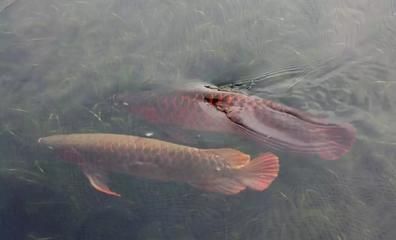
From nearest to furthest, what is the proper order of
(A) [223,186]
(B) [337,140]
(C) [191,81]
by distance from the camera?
1. (A) [223,186]
2. (B) [337,140]
3. (C) [191,81]

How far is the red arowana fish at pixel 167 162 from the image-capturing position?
318 cm

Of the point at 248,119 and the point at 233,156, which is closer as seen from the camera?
the point at 233,156

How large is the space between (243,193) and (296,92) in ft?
2.74

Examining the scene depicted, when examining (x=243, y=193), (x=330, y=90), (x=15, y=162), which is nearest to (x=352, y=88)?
(x=330, y=90)

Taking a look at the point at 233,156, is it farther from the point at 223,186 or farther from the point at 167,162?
the point at 167,162

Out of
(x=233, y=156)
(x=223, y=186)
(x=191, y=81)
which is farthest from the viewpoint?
(x=191, y=81)

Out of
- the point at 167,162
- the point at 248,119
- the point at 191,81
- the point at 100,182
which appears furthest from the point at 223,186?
the point at 191,81

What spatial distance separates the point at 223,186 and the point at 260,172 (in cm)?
22

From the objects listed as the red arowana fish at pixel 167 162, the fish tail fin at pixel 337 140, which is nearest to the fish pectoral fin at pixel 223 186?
the red arowana fish at pixel 167 162

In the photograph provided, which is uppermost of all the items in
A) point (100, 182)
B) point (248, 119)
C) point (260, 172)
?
point (248, 119)

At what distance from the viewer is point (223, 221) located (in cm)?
Result: 319

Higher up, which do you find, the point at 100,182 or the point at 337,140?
the point at 337,140

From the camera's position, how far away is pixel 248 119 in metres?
3.51

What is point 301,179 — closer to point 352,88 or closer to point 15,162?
point 352,88
